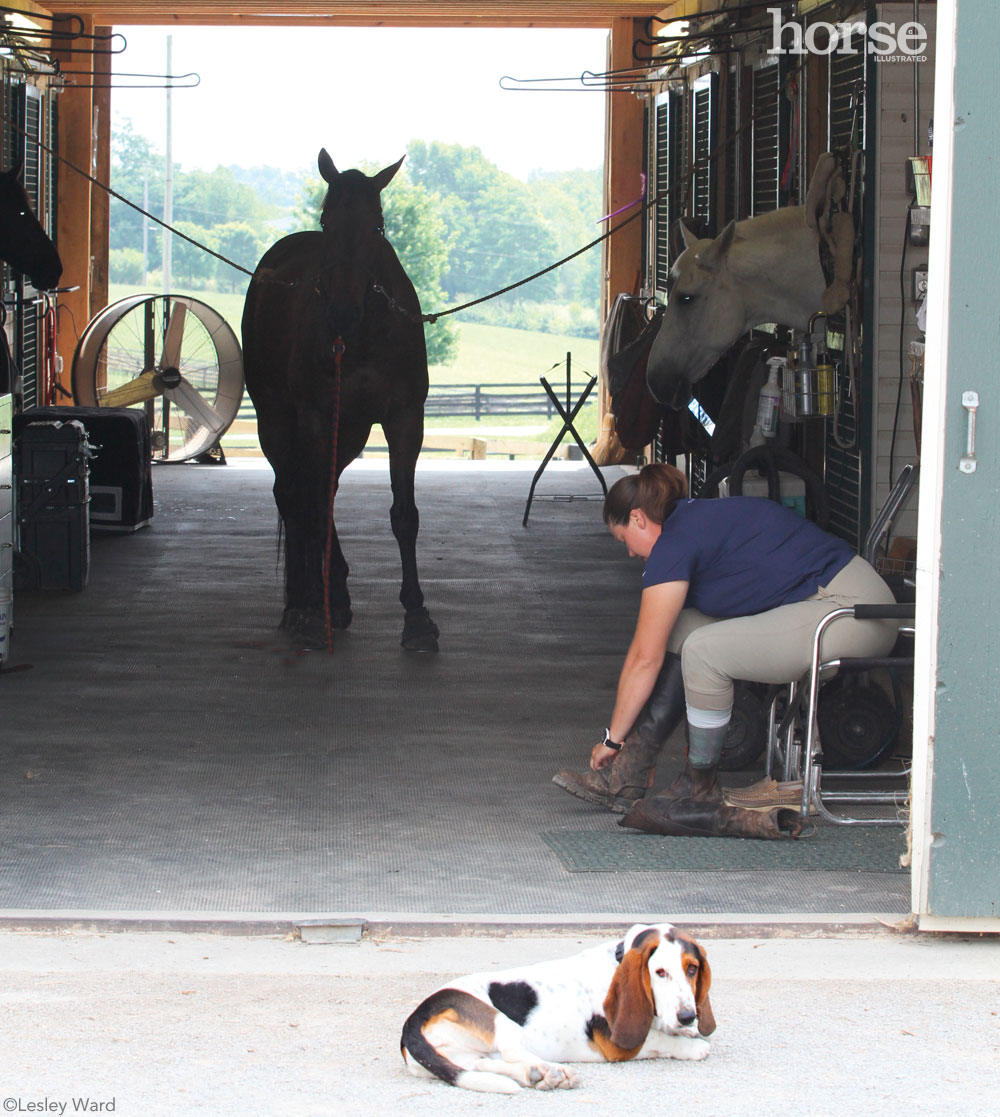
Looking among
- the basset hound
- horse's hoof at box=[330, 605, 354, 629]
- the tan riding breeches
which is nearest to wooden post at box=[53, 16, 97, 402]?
horse's hoof at box=[330, 605, 354, 629]

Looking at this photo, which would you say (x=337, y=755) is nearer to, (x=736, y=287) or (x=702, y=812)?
(x=702, y=812)

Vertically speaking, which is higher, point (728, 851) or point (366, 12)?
point (366, 12)

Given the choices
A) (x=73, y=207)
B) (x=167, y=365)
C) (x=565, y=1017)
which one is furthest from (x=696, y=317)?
(x=73, y=207)

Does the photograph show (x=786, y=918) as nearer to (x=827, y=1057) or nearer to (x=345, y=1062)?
(x=827, y=1057)

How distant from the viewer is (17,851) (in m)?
4.00

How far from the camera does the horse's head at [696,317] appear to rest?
21.4 ft

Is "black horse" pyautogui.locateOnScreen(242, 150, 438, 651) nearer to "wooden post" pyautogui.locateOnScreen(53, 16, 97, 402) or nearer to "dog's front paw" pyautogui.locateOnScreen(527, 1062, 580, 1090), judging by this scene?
"dog's front paw" pyautogui.locateOnScreen(527, 1062, 580, 1090)

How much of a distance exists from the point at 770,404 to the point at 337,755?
279 centimetres

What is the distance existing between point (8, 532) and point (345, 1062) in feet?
12.2

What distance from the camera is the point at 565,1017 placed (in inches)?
110

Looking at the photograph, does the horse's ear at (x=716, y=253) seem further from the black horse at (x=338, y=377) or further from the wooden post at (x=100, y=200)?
the wooden post at (x=100, y=200)

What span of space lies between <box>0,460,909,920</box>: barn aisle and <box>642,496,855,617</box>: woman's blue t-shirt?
2.21 ft

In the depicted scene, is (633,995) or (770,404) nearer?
(633,995)

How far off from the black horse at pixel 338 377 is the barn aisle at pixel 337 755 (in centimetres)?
24
